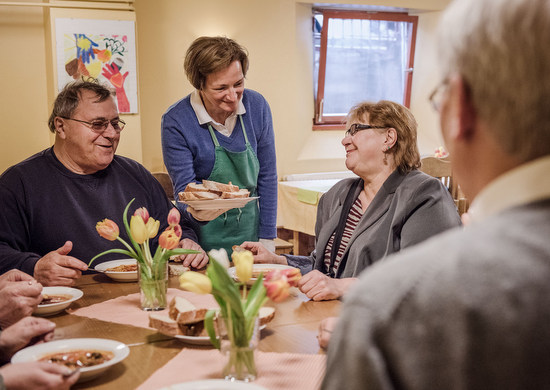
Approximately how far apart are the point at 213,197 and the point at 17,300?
94 centimetres

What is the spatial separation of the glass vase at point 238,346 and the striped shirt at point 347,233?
1.18 metres

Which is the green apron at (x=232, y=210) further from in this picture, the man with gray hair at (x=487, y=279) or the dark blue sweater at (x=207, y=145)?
the man with gray hair at (x=487, y=279)

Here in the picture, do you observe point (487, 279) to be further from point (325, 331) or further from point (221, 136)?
point (221, 136)

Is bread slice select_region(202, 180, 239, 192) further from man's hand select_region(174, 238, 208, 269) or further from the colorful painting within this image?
the colorful painting

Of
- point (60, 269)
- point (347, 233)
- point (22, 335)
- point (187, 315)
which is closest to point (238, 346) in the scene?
point (187, 315)

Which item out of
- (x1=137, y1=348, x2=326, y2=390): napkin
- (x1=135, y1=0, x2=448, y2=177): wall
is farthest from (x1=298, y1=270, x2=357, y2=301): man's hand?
(x1=135, y1=0, x2=448, y2=177): wall

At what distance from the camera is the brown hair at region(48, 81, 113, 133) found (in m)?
2.63

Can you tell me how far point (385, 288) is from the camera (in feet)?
2.16

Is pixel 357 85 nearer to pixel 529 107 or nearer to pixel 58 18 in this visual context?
pixel 58 18

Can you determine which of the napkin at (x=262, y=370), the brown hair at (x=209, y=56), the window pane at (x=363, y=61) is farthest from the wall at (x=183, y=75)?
the napkin at (x=262, y=370)

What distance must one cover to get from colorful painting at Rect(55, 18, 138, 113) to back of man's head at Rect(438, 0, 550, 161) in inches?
184

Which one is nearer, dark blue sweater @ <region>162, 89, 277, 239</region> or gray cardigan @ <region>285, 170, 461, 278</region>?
gray cardigan @ <region>285, 170, 461, 278</region>

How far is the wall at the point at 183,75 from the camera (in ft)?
17.6

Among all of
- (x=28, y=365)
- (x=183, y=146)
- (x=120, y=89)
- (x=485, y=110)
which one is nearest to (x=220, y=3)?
(x=120, y=89)
